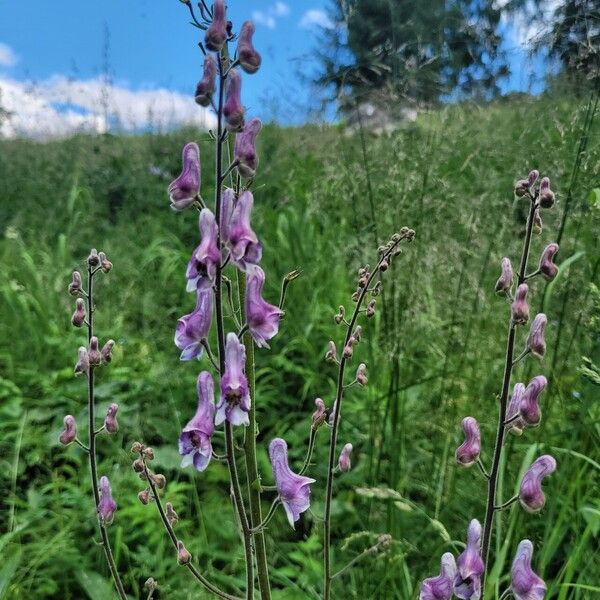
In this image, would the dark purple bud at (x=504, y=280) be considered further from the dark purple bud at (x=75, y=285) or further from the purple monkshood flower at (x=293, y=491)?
the dark purple bud at (x=75, y=285)

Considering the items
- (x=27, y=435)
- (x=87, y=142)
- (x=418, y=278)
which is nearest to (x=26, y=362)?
(x=27, y=435)

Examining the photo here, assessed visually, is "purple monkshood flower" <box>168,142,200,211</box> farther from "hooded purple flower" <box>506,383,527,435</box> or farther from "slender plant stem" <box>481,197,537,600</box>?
"hooded purple flower" <box>506,383,527,435</box>

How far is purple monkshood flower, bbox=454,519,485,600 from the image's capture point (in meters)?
1.16

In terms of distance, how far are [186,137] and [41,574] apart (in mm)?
7624

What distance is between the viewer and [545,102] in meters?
3.43

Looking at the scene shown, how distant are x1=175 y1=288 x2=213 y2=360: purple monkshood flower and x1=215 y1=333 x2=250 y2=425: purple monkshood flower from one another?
104 millimetres

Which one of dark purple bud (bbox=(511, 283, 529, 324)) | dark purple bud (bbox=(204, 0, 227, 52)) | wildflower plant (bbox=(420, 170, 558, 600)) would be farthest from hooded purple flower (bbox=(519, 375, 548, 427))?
dark purple bud (bbox=(204, 0, 227, 52))

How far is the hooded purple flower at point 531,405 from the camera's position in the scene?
1.22m

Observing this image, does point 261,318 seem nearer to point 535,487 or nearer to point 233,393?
point 233,393

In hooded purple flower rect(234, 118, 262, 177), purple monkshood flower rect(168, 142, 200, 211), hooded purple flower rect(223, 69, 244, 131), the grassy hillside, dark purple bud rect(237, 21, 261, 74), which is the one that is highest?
dark purple bud rect(237, 21, 261, 74)

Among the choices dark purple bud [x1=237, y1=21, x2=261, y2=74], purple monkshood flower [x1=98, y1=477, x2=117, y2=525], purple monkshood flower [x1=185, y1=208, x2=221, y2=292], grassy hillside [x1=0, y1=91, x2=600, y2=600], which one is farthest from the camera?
grassy hillside [x1=0, y1=91, x2=600, y2=600]

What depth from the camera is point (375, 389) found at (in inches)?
112

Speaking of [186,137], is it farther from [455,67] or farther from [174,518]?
[174,518]

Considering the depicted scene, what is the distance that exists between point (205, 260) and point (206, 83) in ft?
1.01
